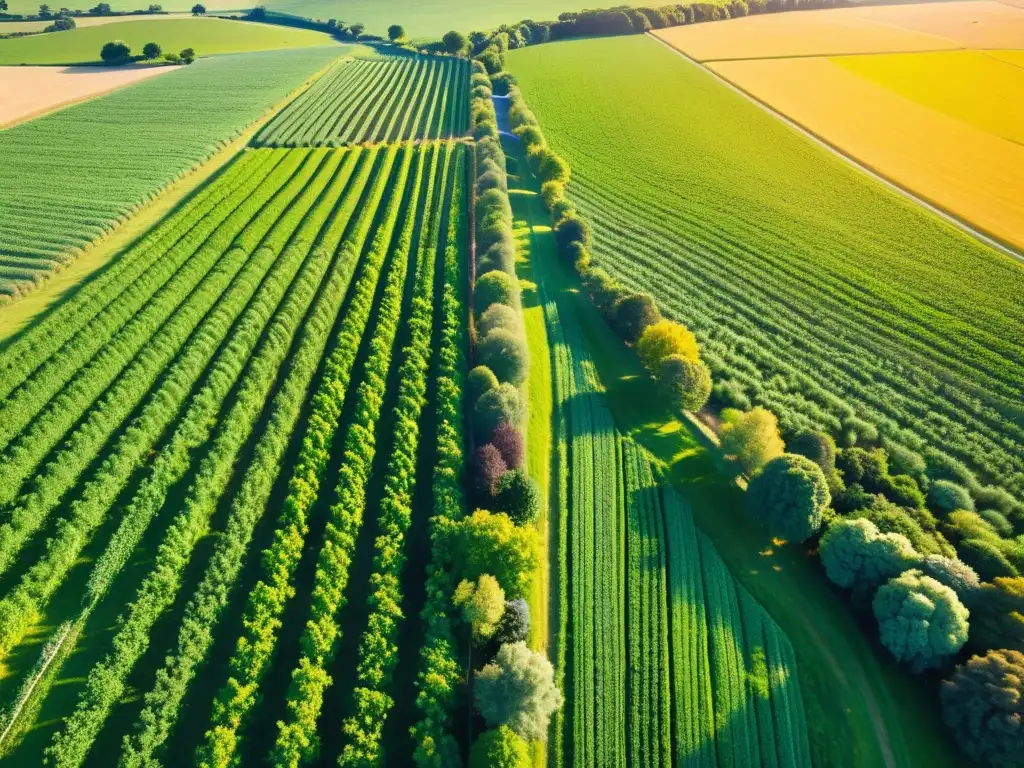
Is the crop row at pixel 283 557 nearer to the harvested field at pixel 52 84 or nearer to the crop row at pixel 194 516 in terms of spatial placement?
the crop row at pixel 194 516

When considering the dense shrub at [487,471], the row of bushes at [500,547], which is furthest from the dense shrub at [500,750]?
the dense shrub at [487,471]

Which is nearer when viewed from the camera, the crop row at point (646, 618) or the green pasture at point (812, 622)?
the crop row at point (646, 618)

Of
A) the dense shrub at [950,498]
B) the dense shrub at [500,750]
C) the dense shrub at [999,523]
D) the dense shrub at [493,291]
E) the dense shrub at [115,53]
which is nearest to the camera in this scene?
the dense shrub at [500,750]

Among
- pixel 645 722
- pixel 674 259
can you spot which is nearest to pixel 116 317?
pixel 645 722

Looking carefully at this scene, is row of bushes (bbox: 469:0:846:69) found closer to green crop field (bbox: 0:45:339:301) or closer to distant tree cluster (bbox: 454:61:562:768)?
green crop field (bbox: 0:45:339:301)

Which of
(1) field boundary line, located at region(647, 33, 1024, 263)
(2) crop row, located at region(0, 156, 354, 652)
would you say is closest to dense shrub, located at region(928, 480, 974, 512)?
(1) field boundary line, located at region(647, 33, 1024, 263)

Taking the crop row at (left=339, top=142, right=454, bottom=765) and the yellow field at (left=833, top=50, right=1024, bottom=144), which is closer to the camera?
the crop row at (left=339, top=142, right=454, bottom=765)

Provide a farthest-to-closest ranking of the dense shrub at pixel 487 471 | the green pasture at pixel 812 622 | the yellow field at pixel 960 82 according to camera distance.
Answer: the yellow field at pixel 960 82 < the dense shrub at pixel 487 471 < the green pasture at pixel 812 622

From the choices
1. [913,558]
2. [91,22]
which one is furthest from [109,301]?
[91,22]
